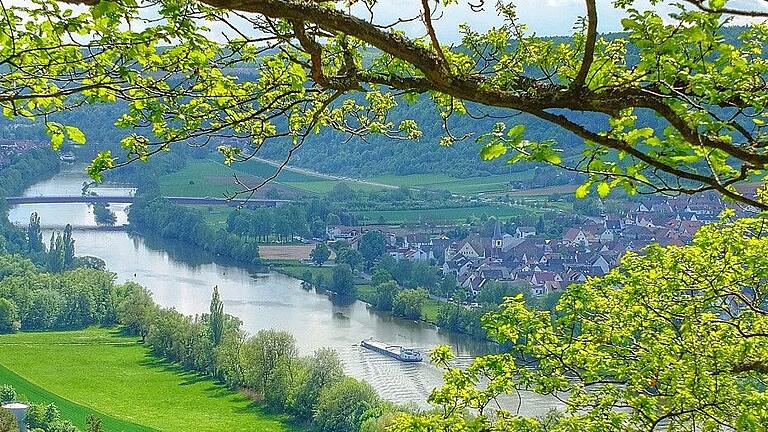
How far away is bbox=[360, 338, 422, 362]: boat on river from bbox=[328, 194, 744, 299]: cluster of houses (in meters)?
7.45

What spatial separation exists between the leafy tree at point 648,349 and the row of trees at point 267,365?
418 inches

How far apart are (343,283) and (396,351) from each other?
8656mm

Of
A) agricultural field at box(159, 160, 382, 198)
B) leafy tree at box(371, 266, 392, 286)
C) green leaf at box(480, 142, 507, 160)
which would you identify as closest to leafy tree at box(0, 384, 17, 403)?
leafy tree at box(371, 266, 392, 286)

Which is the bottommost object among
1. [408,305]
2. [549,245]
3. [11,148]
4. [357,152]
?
[408,305]

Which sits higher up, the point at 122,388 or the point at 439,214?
the point at 439,214

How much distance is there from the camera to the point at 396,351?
758 inches

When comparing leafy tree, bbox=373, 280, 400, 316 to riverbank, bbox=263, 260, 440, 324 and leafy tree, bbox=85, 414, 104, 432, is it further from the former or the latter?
leafy tree, bbox=85, 414, 104, 432

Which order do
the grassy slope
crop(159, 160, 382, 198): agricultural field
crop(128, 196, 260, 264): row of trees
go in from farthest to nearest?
crop(159, 160, 382, 198): agricultural field, crop(128, 196, 260, 264): row of trees, the grassy slope

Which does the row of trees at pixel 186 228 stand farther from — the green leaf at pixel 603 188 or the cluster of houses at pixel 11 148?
the green leaf at pixel 603 188

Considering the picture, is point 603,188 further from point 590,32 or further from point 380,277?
point 380,277

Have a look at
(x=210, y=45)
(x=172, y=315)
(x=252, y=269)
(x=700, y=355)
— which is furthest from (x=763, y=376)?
(x=252, y=269)

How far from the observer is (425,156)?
176 feet

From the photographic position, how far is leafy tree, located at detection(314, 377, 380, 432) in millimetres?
15328

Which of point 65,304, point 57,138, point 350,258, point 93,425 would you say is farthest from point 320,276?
point 57,138
